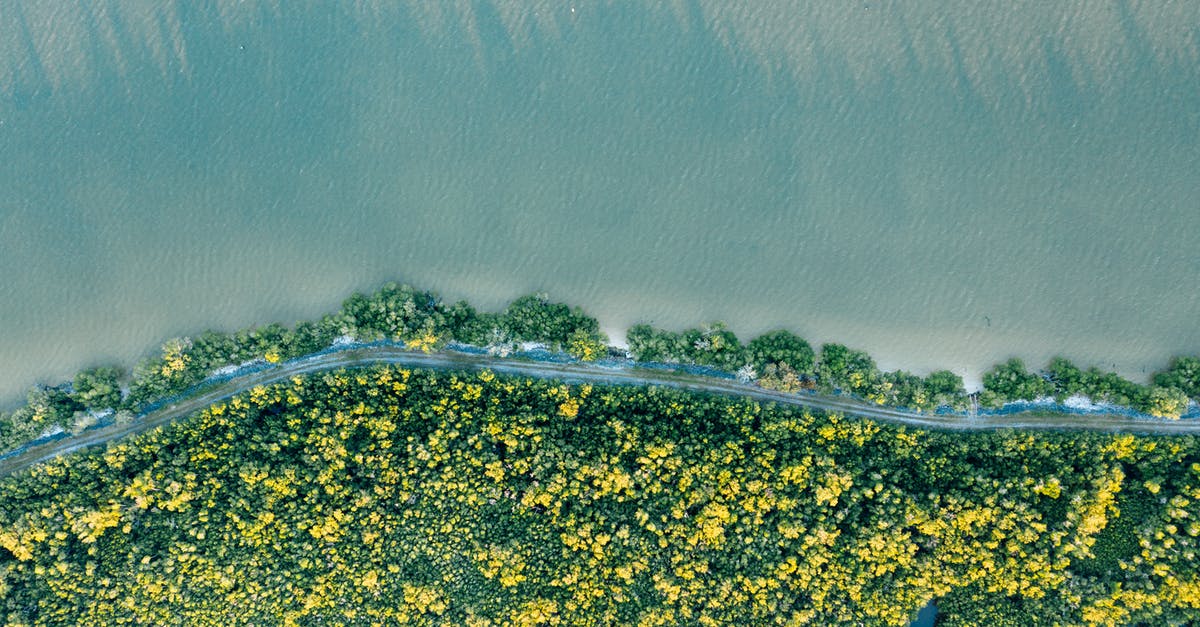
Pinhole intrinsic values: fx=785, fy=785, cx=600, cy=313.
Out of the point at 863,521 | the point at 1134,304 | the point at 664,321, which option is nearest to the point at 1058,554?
the point at 863,521

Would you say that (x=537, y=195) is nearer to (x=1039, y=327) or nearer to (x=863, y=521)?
(x=863, y=521)

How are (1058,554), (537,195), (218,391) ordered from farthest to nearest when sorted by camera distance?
(537,195)
(218,391)
(1058,554)

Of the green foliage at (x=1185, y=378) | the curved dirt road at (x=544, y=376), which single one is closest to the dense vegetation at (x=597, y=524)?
the curved dirt road at (x=544, y=376)

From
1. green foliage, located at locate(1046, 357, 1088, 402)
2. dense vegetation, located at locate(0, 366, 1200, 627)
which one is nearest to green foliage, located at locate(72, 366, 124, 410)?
dense vegetation, located at locate(0, 366, 1200, 627)

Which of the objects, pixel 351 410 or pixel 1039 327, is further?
pixel 1039 327

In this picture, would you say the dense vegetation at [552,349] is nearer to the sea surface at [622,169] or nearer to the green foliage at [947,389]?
the green foliage at [947,389]

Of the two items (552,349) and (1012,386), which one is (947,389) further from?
(552,349)

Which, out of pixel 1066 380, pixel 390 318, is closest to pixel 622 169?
pixel 390 318
